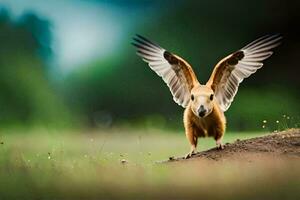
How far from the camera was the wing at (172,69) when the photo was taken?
2.82 metres

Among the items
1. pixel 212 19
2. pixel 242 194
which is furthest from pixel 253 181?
pixel 212 19

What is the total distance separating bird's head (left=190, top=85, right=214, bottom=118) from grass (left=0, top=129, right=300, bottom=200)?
145mm

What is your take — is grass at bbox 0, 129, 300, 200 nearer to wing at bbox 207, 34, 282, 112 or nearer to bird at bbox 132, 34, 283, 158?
bird at bbox 132, 34, 283, 158

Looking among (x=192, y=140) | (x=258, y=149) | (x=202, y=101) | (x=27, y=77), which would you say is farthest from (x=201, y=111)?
(x=27, y=77)

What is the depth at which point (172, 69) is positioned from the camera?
286 centimetres

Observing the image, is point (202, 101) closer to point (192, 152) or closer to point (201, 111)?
point (201, 111)

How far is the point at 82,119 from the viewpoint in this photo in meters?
2.93

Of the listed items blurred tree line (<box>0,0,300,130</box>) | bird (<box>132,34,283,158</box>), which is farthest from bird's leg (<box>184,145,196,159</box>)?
blurred tree line (<box>0,0,300,130</box>)

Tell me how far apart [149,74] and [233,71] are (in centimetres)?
33

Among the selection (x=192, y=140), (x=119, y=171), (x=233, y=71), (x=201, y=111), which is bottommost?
(x=119, y=171)

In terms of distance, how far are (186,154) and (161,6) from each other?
60 cm

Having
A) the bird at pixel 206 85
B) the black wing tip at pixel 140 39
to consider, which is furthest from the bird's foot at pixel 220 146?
the black wing tip at pixel 140 39

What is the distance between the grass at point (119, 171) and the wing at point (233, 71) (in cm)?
16

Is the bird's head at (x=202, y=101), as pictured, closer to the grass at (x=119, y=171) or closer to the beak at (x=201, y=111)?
the beak at (x=201, y=111)
